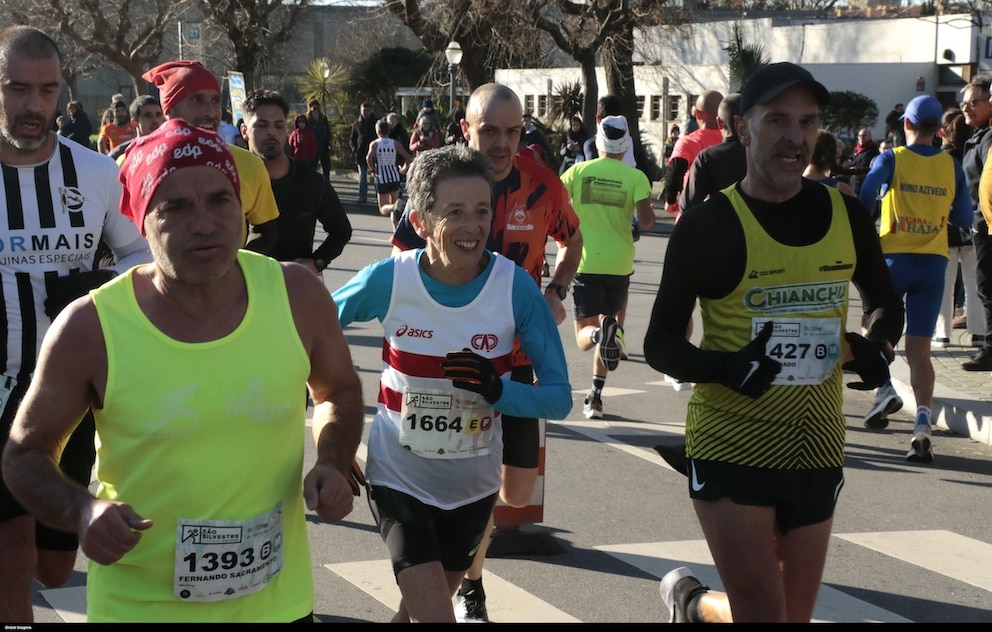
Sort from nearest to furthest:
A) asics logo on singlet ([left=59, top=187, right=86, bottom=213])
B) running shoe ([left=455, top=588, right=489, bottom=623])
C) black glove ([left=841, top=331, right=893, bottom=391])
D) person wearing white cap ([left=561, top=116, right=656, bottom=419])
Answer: black glove ([left=841, top=331, right=893, bottom=391]), asics logo on singlet ([left=59, top=187, right=86, bottom=213]), running shoe ([left=455, top=588, right=489, bottom=623]), person wearing white cap ([left=561, top=116, right=656, bottom=419])

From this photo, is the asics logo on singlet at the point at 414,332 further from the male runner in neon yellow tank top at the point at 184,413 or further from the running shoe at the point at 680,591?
the running shoe at the point at 680,591

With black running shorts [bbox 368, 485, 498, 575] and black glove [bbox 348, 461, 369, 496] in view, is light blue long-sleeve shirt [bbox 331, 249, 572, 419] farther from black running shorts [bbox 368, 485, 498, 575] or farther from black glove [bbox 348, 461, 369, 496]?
black glove [bbox 348, 461, 369, 496]

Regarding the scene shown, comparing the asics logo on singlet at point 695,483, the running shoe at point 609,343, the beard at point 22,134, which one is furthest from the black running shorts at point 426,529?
the running shoe at point 609,343

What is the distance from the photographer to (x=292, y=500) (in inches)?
121

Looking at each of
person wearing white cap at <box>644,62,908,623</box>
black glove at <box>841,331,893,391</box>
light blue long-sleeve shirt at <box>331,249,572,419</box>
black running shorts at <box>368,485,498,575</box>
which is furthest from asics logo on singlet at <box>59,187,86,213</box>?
black glove at <box>841,331,893,391</box>

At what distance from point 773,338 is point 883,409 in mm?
5410

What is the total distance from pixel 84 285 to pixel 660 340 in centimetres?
192

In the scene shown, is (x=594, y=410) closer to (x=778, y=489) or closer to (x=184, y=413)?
(x=778, y=489)

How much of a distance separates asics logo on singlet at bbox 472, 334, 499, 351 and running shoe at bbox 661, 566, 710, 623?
117 cm

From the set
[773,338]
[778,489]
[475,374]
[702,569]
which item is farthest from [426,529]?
[702,569]

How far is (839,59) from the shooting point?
145 ft

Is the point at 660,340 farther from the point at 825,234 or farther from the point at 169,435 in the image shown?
the point at 169,435

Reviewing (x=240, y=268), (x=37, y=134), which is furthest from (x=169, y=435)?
(x=37, y=134)

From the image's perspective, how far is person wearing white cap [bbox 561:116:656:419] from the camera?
9609mm
